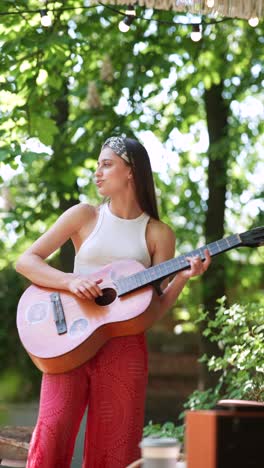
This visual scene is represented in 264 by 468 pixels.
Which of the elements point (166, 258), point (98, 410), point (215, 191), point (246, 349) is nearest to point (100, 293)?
point (166, 258)

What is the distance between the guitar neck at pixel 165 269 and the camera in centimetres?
262

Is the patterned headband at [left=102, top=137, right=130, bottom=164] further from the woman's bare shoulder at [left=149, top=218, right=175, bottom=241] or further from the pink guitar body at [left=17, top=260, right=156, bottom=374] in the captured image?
the pink guitar body at [left=17, top=260, right=156, bottom=374]

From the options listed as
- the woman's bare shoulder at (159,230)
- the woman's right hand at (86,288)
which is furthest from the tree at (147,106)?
the woman's right hand at (86,288)

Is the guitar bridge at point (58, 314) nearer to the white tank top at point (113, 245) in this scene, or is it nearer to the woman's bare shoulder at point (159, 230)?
the white tank top at point (113, 245)

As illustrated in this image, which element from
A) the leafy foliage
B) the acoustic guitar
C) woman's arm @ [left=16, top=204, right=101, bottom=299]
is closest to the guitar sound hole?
the acoustic guitar

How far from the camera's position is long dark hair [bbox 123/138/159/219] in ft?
9.52

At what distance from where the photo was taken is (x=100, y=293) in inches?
108

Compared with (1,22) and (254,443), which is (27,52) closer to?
(1,22)

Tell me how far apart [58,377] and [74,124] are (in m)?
4.35

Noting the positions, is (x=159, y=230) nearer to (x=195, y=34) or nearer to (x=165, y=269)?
(x=165, y=269)

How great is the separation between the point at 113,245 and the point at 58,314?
0.95ft

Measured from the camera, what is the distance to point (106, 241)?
2838 millimetres

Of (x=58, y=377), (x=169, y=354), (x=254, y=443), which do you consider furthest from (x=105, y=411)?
(x=169, y=354)

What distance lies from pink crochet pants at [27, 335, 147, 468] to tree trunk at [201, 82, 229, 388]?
429cm
